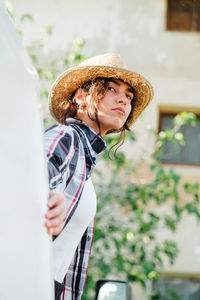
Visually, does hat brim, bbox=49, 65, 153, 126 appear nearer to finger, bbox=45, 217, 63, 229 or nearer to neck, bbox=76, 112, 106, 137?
neck, bbox=76, 112, 106, 137

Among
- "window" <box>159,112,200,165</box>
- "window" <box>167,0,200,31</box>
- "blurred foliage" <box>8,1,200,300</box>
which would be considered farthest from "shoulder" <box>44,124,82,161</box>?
"window" <box>167,0,200,31</box>

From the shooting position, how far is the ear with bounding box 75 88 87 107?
2.09 metres

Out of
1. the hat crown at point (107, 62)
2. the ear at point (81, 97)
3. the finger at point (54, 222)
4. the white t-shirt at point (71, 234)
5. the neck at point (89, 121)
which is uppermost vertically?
the hat crown at point (107, 62)

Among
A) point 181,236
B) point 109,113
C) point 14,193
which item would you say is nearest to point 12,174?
point 14,193

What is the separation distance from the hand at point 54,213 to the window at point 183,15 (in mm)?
7168

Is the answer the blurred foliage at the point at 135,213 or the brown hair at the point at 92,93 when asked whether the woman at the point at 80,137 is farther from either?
the blurred foliage at the point at 135,213

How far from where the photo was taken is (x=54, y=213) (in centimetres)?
123

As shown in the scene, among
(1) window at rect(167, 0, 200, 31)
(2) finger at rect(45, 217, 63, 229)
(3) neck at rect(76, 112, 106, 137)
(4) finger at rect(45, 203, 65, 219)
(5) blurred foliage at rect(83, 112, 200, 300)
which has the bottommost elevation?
(5) blurred foliage at rect(83, 112, 200, 300)

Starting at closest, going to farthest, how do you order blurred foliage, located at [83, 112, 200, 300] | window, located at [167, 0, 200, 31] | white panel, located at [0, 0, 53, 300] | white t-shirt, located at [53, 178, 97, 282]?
1. white panel, located at [0, 0, 53, 300]
2. white t-shirt, located at [53, 178, 97, 282]
3. blurred foliage, located at [83, 112, 200, 300]
4. window, located at [167, 0, 200, 31]

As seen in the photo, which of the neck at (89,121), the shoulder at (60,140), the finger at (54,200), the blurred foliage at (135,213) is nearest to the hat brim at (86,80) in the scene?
the neck at (89,121)

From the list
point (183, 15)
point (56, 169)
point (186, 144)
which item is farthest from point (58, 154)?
point (183, 15)

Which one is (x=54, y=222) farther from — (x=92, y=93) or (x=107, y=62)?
(x=107, y=62)

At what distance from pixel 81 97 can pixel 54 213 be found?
3.16 ft

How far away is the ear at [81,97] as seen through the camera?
209 centimetres
